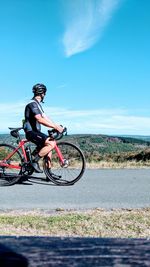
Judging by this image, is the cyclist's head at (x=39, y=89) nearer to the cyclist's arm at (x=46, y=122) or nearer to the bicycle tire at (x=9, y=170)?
the cyclist's arm at (x=46, y=122)

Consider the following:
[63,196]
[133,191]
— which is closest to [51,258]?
[63,196]

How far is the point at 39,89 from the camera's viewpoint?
28.0 ft

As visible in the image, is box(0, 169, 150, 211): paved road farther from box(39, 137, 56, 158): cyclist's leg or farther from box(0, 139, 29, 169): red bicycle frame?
box(39, 137, 56, 158): cyclist's leg

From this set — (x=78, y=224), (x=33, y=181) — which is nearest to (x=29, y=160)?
(x=33, y=181)

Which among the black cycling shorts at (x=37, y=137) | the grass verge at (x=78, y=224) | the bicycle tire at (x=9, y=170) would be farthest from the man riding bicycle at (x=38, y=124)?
the grass verge at (x=78, y=224)

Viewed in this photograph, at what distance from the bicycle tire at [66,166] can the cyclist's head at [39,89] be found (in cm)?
100

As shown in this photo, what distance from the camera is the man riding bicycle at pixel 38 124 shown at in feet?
28.0

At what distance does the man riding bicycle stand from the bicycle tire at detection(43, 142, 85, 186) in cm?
20

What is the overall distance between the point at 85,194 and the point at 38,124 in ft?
5.34

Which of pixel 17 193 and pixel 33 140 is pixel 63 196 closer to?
pixel 17 193

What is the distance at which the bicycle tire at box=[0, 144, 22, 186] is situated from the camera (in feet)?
29.3

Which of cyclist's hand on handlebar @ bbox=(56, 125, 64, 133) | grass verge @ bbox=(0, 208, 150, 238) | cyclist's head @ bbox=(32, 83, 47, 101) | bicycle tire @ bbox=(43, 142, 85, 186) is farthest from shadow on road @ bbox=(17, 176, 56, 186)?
grass verge @ bbox=(0, 208, 150, 238)

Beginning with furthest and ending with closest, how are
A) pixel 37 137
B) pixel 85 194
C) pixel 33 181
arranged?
pixel 33 181 < pixel 37 137 < pixel 85 194

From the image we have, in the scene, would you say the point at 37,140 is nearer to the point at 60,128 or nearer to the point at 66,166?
the point at 60,128
